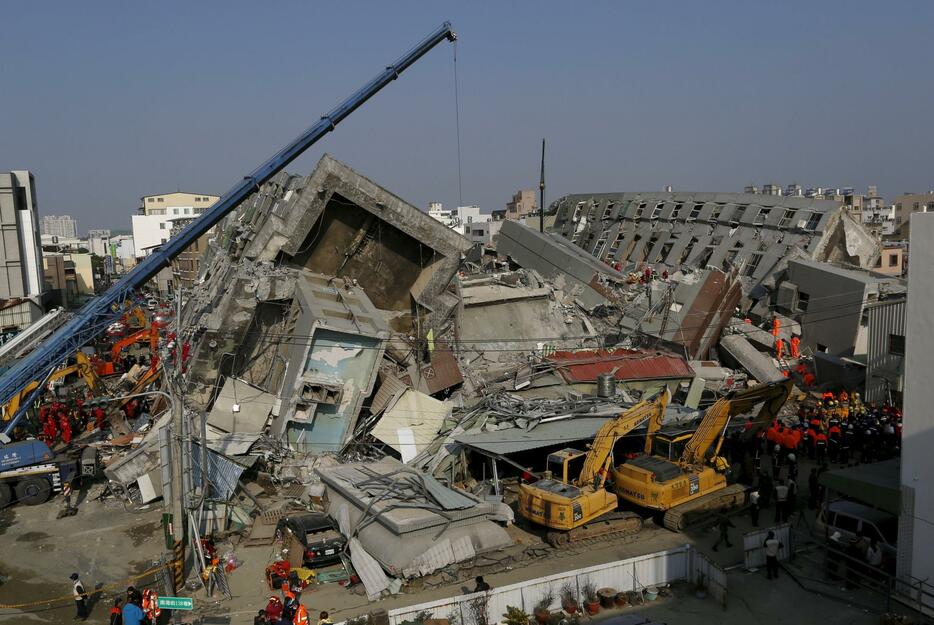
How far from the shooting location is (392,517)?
14.2m

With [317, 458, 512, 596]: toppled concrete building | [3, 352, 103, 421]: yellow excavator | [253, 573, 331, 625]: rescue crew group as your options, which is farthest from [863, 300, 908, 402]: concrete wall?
[3, 352, 103, 421]: yellow excavator

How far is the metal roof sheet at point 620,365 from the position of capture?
74.9ft

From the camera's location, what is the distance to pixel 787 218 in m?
37.3

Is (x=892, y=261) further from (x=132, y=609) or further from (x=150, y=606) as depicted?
(x=132, y=609)

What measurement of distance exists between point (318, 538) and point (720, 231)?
3216 centimetres

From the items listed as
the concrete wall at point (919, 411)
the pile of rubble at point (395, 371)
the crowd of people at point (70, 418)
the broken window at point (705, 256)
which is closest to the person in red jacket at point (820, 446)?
the pile of rubble at point (395, 371)

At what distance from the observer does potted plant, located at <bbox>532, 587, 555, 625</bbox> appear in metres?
11.9

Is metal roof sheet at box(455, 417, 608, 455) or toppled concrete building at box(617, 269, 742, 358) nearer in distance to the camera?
metal roof sheet at box(455, 417, 608, 455)

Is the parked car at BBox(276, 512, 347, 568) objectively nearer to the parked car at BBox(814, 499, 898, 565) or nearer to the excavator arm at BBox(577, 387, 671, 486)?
the excavator arm at BBox(577, 387, 671, 486)

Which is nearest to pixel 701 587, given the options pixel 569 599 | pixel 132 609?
pixel 569 599

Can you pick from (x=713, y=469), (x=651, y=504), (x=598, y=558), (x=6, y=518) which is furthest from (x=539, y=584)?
(x=6, y=518)

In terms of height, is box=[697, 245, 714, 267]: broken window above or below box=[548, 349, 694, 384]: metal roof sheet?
above

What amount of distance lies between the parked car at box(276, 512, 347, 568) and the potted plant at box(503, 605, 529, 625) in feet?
13.4

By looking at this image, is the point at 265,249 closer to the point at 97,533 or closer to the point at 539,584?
the point at 97,533
